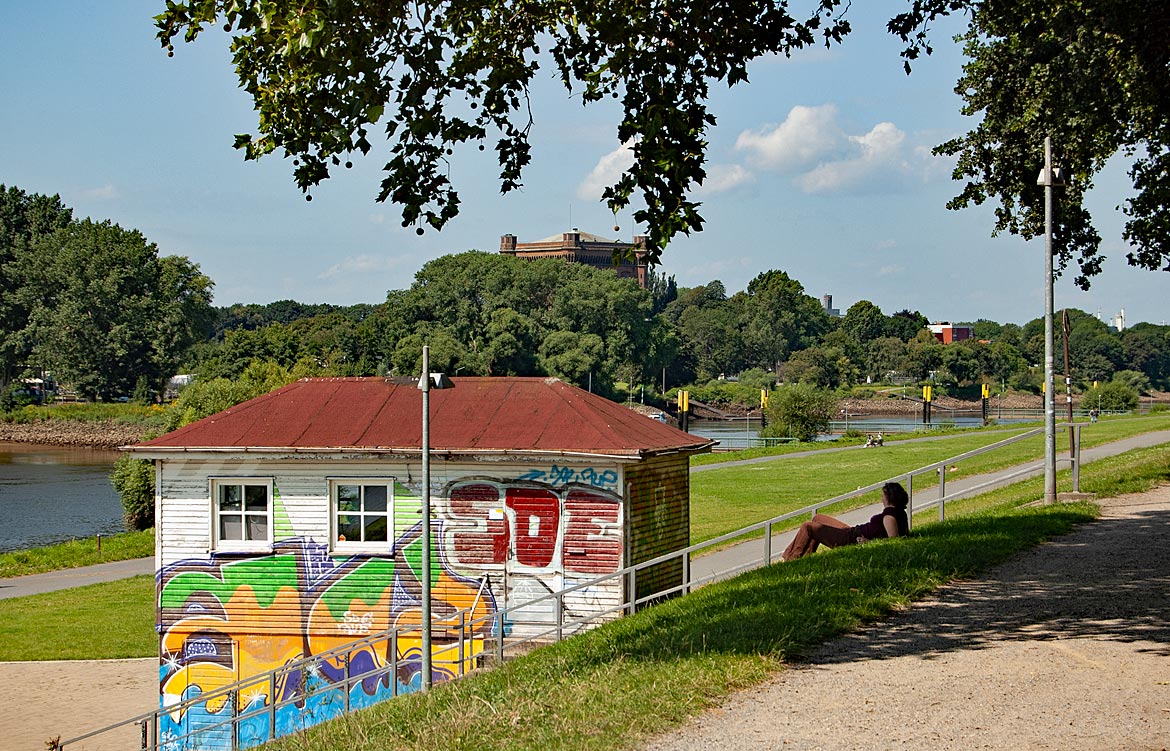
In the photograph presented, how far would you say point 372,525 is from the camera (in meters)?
19.8

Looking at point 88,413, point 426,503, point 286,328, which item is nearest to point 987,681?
point 426,503

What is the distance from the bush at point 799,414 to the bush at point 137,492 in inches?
1417

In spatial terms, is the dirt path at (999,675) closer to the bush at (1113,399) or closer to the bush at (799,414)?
the bush at (799,414)

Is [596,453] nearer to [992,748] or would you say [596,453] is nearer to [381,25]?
[381,25]

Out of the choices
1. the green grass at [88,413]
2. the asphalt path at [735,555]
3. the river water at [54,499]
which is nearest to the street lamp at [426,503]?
the asphalt path at [735,555]

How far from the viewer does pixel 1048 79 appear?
1703cm

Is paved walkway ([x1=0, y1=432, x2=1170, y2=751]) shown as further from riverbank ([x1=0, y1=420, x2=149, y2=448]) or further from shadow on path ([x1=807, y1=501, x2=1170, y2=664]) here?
riverbank ([x1=0, y1=420, x2=149, y2=448])

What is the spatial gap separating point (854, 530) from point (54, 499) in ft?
187

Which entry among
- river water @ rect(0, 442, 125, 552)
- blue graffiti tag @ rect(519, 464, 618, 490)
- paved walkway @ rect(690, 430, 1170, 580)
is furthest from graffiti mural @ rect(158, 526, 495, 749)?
river water @ rect(0, 442, 125, 552)

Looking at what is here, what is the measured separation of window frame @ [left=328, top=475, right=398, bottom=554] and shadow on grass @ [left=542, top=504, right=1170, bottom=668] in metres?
7.69

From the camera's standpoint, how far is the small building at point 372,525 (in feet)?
62.9

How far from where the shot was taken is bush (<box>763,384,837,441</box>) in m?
69.9

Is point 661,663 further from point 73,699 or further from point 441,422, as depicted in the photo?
point 73,699

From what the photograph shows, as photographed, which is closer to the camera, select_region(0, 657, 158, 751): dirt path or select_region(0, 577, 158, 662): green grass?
select_region(0, 657, 158, 751): dirt path
